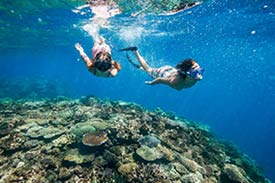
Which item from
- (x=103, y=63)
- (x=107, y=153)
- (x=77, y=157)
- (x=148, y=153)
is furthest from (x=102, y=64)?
(x=148, y=153)

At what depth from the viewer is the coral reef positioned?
826 centimetres

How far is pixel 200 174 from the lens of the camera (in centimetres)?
932

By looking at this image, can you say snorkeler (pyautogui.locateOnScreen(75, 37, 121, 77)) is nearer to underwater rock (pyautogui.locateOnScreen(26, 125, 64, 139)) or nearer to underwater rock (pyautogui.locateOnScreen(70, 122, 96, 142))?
underwater rock (pyautogui.locateOnScreen(70, 122, 96, 142))

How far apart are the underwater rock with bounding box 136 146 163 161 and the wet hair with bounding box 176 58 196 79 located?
3.63m

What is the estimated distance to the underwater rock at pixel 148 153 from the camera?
9.00m

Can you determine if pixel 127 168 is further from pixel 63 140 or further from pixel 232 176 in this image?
pixel 232 176

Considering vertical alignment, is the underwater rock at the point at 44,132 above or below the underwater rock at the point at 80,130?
below

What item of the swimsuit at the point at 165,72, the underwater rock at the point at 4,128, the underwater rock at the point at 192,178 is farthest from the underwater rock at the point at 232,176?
the underwater rock at the point at 4,128

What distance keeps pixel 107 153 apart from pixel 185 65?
14.9 feet

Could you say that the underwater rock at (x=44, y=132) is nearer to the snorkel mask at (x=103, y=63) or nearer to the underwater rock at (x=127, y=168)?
the underwater rock at (x=127, y=168)

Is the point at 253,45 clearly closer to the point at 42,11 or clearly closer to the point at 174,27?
the point at 174,27

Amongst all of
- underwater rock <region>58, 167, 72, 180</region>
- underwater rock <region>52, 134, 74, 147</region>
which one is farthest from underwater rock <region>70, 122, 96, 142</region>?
underwater rock <region>58, 167, 72, 180</region>

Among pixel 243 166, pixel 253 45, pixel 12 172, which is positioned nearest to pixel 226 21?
pixel 253 45

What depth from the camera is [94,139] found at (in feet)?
31.2
